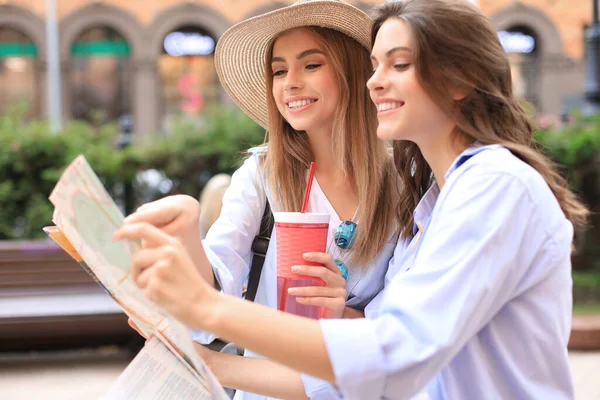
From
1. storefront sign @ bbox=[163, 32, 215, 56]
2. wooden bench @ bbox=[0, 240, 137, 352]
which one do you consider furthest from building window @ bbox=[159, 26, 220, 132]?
wooden bench @ bbox=[0, 240, 137, 352]

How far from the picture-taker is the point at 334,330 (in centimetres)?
125

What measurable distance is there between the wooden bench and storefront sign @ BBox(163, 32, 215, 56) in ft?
59.7

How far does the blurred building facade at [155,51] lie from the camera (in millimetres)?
23219

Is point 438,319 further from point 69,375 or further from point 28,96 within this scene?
point 28,96

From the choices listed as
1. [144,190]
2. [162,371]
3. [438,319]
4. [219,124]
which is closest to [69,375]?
[144,190]

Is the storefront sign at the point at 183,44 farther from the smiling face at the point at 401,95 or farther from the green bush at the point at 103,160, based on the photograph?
the smiling face at the point at 401,95

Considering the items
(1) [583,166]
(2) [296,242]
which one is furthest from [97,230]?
(1) [583,166]

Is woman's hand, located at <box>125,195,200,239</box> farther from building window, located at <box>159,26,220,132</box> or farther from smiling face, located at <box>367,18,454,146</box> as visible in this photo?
building window, located at <box>159,26,220,132</box>

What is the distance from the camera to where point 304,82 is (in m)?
2.17

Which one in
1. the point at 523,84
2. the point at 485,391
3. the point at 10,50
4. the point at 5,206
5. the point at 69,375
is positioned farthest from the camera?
the point at 523,84

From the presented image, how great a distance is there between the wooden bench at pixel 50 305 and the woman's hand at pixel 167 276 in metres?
4.77

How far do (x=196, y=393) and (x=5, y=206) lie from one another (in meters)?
7.48

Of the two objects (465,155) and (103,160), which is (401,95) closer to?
(465,155)

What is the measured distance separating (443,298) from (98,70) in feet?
77.7
